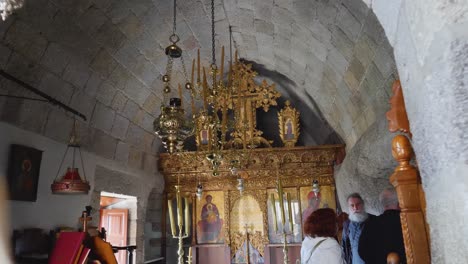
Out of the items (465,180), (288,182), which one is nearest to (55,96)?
(465,180)

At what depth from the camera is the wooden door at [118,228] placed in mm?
5426

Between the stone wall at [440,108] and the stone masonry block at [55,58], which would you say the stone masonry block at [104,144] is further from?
the stone wall at [440,108]

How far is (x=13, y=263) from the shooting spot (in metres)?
2.86

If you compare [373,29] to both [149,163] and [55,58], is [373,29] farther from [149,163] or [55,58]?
[149,163]

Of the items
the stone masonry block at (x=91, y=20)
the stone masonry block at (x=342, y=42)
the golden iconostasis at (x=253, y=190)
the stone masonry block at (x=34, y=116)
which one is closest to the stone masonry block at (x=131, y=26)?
the stone masonry block at (x=91, y=20)

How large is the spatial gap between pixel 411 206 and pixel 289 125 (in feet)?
16.8

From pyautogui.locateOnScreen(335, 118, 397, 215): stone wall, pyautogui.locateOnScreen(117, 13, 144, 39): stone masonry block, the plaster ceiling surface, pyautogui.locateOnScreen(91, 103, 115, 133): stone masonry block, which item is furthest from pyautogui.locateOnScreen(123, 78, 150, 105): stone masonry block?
pyautogui.locateOnScreen(335, 118, 397, 215): stone wall

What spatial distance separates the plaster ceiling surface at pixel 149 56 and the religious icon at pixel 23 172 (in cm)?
27

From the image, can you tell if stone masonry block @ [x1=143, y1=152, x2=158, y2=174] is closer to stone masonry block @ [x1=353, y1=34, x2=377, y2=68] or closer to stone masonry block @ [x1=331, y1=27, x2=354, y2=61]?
stone masonry block @ [x1=331, y1=27, x2=354, y2=61]

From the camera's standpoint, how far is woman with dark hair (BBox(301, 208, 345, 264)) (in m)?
2.28

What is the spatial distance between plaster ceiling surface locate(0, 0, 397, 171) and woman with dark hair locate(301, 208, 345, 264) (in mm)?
1144

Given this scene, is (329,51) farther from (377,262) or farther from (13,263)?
(13,263)

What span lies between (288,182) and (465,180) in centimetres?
548

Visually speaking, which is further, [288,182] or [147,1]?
[288,182]
